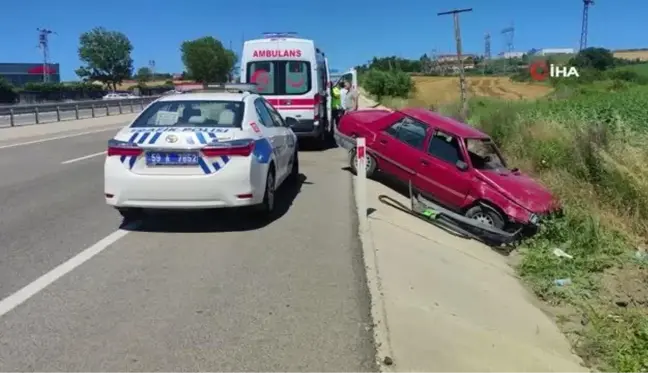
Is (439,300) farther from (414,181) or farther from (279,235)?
(414,181)

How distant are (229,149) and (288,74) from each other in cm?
947

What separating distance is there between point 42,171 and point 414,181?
23.4 ft

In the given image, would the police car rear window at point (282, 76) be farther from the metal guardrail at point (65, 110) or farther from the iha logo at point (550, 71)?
the iha logo at point (550, 71)

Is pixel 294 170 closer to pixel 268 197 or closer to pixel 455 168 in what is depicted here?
pixel 455 168

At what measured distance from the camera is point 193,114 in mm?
7871

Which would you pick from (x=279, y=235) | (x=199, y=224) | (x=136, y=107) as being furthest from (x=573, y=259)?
(x=136, y=107)

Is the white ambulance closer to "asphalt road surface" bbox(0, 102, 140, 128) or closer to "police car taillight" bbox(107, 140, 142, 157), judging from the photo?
"police car taillight" bbox(107, 140, 142, 157)

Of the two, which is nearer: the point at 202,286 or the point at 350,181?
the point at 202,286

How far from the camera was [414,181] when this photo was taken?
1114cm

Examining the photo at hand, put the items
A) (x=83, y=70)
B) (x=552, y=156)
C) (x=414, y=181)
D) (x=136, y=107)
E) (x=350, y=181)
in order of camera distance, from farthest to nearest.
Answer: (x=83, y=70) < (x=136, y=107) < (x=552, y=156) < (x=350, y=181) < (x=414, y=181)

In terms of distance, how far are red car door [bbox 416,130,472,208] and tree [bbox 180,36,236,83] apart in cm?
7915

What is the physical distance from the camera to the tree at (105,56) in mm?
86000

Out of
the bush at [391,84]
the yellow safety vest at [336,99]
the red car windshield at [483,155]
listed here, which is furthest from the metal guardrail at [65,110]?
the bush at [391,84]

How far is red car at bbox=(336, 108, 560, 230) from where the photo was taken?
32.0ft
